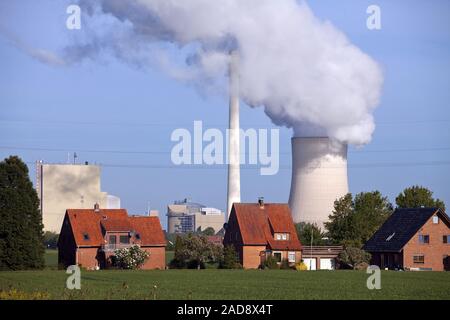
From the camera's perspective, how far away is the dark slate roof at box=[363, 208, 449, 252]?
198ft

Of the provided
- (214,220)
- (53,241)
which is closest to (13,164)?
(53,241)

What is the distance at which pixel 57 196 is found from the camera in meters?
144

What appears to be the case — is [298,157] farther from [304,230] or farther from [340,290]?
[340,290]

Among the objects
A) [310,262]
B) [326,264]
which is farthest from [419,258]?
[310,262]

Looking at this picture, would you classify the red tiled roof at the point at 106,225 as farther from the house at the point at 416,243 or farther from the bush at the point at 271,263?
the house at the point at 416,243

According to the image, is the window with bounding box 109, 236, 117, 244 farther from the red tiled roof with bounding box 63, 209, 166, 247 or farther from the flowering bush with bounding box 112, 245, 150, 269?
the flowering bush with bounding box 112, 245, 150, 269

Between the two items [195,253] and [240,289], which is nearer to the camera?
[240,289]

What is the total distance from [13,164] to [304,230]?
26.2 metres

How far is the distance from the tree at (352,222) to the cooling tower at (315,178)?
3.81ft

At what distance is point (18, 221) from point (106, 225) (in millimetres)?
11036

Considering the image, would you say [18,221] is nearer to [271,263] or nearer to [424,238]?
[271,263]

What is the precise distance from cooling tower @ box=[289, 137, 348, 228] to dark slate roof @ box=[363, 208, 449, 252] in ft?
32.7

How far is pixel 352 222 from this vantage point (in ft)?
231
